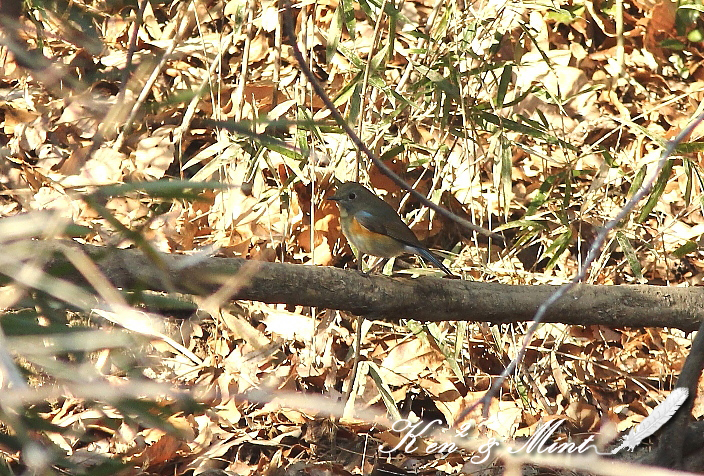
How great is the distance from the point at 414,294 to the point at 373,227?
4.11ft

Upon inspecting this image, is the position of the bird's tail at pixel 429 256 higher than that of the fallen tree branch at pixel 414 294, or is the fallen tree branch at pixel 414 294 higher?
the fallen tree branch at pixel 414 294

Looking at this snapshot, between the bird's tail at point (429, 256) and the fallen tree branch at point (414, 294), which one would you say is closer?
the fallen tree branch at point (414, 294)

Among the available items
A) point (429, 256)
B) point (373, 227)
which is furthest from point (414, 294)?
point (429, 256)

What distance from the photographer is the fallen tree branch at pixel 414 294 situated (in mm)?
2779

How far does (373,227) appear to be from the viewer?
14.8 feet

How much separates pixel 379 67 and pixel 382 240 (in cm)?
94

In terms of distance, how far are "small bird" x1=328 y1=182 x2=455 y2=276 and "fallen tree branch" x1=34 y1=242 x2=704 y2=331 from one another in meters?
1.14

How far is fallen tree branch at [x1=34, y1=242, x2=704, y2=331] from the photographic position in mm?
2779

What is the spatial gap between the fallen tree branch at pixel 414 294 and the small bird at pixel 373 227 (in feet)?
3.73

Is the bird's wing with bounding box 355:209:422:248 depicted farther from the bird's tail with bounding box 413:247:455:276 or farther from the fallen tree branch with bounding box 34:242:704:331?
the fallen tree branch with bounding box 34:242:704:331

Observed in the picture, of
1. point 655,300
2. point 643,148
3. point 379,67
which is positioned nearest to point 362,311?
point 655,300

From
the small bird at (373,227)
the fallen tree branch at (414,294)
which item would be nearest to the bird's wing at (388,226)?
the small bird at (373,227)

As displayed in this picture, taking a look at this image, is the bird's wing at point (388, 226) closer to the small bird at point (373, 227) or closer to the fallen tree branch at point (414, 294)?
the small bird at point (373, 227)

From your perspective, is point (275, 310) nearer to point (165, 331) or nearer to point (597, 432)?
point (165, 331)
